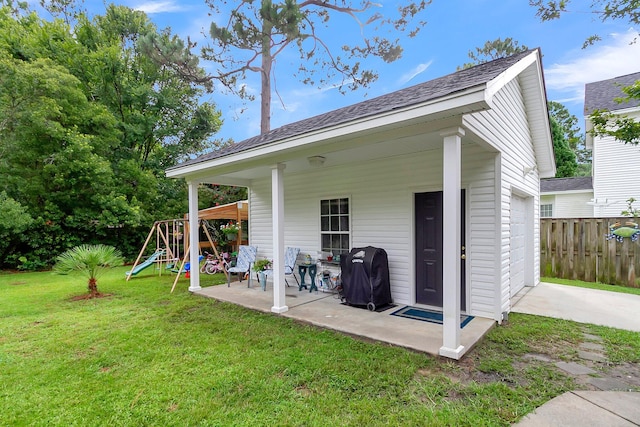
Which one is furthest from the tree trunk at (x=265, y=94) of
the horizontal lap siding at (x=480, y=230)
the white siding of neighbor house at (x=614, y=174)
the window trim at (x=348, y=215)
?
the white siding of neighbor house at (x=614, y=174)

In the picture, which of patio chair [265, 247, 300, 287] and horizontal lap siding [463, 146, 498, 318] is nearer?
horizontal lap siding [463, 146, 498, 318]

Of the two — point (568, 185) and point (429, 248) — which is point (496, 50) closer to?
point (568, 185)

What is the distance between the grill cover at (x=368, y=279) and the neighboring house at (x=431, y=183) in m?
0.32

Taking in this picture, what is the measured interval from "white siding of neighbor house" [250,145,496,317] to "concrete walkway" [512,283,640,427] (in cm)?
128

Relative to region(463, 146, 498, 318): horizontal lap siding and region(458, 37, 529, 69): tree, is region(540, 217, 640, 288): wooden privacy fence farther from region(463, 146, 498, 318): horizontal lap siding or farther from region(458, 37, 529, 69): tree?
region(458, 37, 529, 69): tree

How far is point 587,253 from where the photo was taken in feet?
23.5

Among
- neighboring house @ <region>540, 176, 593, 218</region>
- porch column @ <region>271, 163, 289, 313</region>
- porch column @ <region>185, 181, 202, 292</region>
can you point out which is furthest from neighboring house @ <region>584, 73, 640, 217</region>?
porch column @ <region>185, 181, 202, 292</region>

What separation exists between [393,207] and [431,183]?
0.77m

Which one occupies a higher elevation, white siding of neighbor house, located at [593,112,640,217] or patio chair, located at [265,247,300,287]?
white siding of neighbor house, located at [593,112,640,217]

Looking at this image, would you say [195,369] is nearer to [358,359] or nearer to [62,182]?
[358,359]

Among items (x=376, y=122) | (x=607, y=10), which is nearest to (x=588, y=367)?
(x=376, y=122)

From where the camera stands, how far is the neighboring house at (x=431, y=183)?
3.13 m

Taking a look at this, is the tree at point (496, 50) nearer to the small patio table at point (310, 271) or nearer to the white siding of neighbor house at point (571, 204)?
the white siding of neighbor house at point (571, 204)

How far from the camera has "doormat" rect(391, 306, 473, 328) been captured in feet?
14.0
